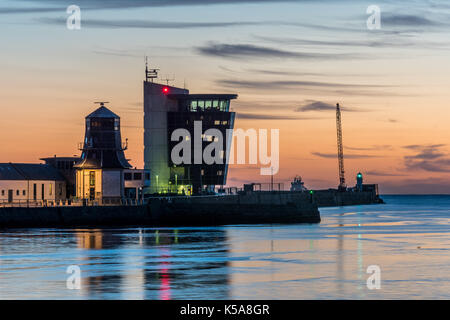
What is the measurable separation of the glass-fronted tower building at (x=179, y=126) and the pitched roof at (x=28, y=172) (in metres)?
34.5

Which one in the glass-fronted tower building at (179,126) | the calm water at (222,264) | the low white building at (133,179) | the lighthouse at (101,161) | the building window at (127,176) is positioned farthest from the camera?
the glass-fronted tower building at (179,126)

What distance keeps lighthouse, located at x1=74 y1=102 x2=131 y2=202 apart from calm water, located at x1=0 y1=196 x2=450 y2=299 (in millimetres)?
24557

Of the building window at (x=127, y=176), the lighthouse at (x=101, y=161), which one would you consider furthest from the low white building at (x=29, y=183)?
the building window at (x=127, y=176)

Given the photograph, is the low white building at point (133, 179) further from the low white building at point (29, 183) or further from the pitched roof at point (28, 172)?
the pitched roof at point (28, 172)

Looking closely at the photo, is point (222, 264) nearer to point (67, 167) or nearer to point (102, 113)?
point (102, 113)

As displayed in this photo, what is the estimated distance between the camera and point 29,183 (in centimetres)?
11612

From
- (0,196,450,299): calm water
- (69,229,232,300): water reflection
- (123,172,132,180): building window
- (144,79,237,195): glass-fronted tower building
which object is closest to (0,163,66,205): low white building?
(123,172,132,180): building window

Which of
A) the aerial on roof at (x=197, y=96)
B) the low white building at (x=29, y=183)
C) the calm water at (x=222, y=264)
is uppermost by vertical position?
the aerial on roof at (x=197, y=96)

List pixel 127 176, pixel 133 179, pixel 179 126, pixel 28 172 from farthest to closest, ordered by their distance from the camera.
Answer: pixel 179 126
pixel 133 179
pixel 127 176
pixel 28 172

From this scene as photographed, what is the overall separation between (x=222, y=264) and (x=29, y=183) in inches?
2613

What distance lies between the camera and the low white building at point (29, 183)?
11390cm

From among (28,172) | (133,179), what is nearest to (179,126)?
(133,179)

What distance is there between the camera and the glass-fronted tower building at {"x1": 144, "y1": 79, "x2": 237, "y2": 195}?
6147 inches
